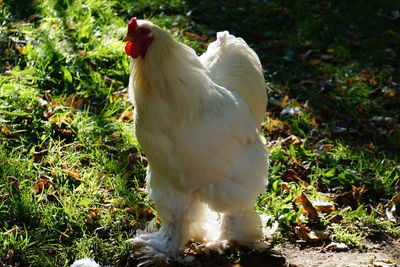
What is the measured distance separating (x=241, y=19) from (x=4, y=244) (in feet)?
Answer: 18.1

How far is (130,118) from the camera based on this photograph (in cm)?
571

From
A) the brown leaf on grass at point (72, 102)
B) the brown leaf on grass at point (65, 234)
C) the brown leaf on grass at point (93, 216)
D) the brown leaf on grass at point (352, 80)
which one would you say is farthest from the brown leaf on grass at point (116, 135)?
the brown leaf on grass at point (352, 80)

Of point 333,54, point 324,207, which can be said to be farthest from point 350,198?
point 333,54

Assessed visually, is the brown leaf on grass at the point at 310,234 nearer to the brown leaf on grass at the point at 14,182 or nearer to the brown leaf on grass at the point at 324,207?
the brown leaf on grass at the point at 324,207

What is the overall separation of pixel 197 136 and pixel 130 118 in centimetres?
229

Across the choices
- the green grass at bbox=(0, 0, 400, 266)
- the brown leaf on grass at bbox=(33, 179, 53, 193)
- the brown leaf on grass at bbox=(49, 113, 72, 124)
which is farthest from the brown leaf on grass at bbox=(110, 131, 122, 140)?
the brown leaf on grass at bbox=(33, 179, 53, 193)

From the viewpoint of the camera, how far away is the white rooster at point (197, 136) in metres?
3.50

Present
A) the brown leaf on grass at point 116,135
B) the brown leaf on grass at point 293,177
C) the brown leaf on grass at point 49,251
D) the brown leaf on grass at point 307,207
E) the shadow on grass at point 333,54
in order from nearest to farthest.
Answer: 1. the brown leaf on grass at point 49,251
2. the brown leaf on grass at point 307,207
3. the brown leaf on grass at point 293,177
4. the brown leaf on grass at point 116,135
5. the shadow on grass at point 333,54

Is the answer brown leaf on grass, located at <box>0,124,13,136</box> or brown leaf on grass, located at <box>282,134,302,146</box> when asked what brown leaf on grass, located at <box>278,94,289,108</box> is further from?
brown leaf on grass, located at <box>0,124,13,136</box>

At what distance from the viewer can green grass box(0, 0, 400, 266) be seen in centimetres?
434

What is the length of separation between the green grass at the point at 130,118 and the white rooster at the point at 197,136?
0.52 meters

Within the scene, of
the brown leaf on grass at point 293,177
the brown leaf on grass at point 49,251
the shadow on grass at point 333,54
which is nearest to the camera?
the brown leaf on grass at point 49,251

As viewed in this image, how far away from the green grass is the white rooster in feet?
1.69

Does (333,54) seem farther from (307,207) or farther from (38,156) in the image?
(38,156)
